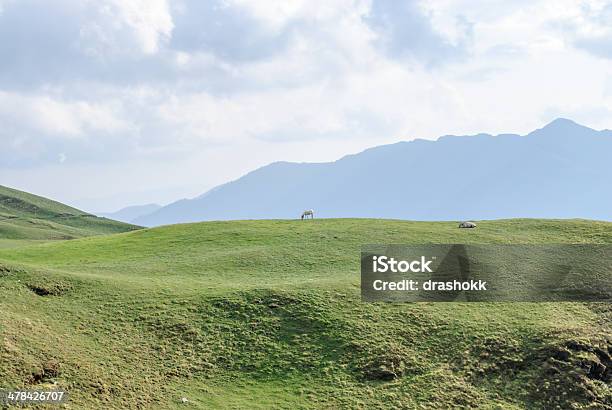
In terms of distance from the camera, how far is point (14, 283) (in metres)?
38.1

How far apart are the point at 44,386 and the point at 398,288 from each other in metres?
25.9

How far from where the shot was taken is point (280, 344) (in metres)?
34.9

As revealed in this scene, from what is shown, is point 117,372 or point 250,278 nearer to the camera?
point 117,372

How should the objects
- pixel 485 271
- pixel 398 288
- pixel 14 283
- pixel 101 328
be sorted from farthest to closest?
pixel 485 271, pixel 398 288, pixel 14 283, pixel 101 328

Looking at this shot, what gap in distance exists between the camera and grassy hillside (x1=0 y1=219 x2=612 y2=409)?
1170 inches

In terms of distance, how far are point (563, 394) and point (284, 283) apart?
20.7 metres

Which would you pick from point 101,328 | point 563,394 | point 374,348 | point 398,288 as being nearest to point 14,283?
point 101,328

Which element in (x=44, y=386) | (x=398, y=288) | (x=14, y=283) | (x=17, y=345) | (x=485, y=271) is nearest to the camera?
(x=44, y=386)

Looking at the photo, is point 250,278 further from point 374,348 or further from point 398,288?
point 374,348

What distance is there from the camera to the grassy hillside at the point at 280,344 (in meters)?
29.7

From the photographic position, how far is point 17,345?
1154 inches

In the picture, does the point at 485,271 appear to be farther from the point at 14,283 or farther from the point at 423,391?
the point at 14,283

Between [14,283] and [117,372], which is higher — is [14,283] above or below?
above

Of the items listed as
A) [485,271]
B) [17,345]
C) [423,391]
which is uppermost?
[485,271]
